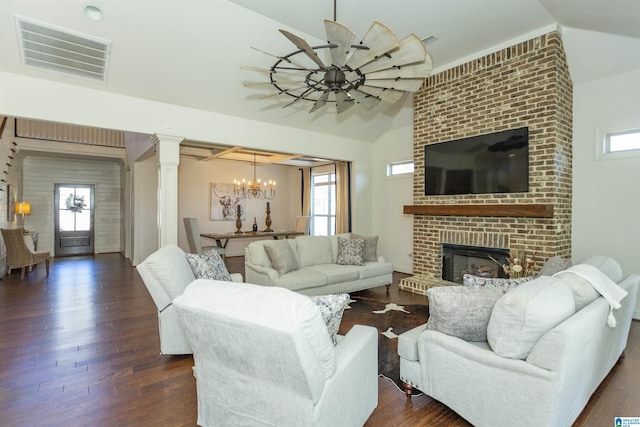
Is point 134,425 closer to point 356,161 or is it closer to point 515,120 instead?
point 515,120

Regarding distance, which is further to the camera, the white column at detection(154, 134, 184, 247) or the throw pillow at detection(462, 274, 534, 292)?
the white column at detection(154, 134, 184, 247)

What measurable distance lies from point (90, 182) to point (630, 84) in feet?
36.9

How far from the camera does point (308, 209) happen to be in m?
9.15

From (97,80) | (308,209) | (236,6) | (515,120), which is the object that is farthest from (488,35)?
(308,209)

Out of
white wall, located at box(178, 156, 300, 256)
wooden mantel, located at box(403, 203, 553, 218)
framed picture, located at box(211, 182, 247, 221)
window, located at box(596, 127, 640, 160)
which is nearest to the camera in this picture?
window, located at box(596, 127, 640, 160)

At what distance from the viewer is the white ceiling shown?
3.16 meters

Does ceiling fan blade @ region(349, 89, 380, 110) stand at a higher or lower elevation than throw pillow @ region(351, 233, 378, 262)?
higher

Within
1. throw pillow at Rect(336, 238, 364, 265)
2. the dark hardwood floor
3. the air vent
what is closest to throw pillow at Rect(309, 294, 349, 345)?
the dark hardwood floor

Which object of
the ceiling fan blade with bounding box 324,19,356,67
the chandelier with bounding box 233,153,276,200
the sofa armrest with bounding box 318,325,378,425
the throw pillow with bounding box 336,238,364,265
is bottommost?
the sofa armrest with bounding box 318,325,378,425

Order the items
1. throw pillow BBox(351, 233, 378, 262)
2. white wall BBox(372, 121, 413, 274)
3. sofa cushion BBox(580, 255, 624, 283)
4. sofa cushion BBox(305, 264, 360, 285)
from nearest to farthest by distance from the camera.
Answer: sofa cushion BBox(580, 255, 624, 283) → sofa cushion BBox(305, 264, 360, 285) → throw pillow BBox(351, 233, 378, 262) → white wall BBox(372, 121, 413, 274)

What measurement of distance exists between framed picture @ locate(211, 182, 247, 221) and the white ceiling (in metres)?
3.94

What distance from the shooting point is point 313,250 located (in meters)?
4.96

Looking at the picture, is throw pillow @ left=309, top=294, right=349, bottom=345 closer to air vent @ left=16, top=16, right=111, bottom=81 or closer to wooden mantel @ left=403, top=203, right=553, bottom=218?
wooden mantel @ left=403, top=203, right=553, bottom=218

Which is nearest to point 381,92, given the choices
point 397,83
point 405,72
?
point 397,83
